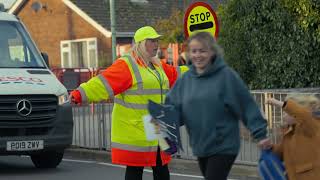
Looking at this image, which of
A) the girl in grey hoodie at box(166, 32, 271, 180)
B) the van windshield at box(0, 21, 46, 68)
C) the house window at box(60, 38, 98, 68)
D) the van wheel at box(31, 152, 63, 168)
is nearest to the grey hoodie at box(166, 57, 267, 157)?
the girl in grey hoodie at box(166, 32, 271, 180)

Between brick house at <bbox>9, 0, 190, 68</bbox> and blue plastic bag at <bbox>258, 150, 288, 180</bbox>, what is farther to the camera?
brick house at <bbox>9, 0, 190, 68</bbox>

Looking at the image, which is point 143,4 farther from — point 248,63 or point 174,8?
point 248,63

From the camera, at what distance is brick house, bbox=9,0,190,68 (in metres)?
39.1

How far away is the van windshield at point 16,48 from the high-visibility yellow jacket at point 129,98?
4766mm

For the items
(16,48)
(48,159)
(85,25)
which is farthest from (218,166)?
(85,25)

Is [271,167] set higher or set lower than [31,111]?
lower

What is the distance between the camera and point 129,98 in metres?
7.25

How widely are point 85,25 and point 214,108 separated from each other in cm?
3466

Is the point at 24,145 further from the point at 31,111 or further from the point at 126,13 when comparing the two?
the point at 126,13

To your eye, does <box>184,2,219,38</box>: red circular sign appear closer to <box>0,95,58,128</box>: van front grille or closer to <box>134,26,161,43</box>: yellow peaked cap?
<box>0,95,58,128</box>: van front grille

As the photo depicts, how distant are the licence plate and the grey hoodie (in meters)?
5.50

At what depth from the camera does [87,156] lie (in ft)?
→ 44.9

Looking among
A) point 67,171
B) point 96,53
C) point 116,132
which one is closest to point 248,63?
point 67,171

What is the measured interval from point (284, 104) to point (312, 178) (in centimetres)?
59
